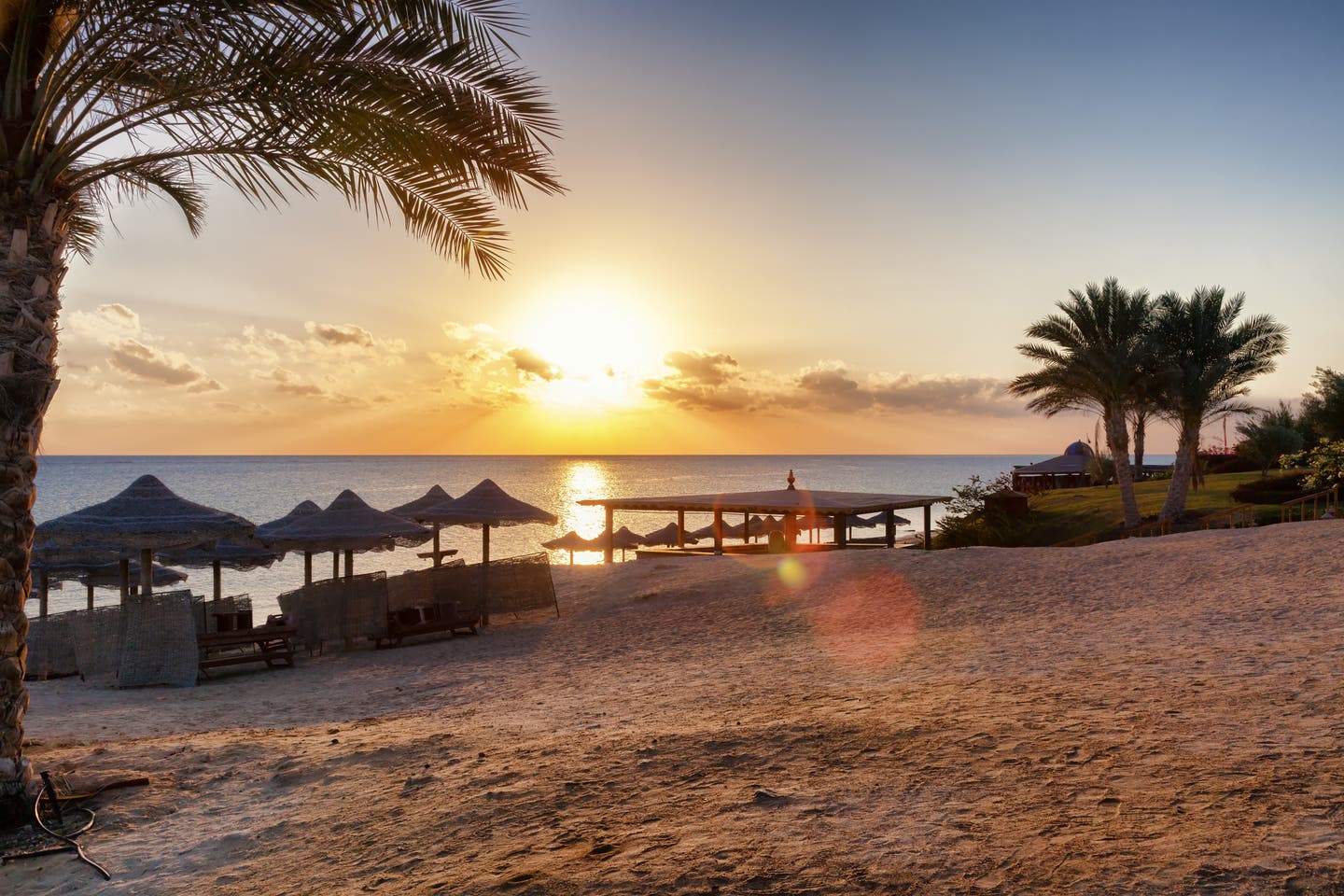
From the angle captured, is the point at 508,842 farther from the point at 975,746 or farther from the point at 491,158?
the point at 491,158

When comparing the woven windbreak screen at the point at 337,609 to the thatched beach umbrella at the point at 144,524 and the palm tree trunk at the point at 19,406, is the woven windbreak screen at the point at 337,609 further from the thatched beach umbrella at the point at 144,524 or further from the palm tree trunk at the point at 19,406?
the palm tree trunk at the point at 19,406

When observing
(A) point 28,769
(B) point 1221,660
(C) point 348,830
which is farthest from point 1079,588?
(A) point 28,769

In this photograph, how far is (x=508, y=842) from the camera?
4074mm

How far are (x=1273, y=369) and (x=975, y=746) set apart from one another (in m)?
29.7

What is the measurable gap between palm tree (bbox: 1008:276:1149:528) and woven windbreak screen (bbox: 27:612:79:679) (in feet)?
83.1

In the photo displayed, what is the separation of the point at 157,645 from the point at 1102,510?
29.2 metres

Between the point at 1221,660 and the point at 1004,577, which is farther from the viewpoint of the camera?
the point at 1004,577

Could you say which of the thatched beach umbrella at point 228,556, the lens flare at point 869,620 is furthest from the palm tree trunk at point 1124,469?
the thatched beach umbrella at point 228,556

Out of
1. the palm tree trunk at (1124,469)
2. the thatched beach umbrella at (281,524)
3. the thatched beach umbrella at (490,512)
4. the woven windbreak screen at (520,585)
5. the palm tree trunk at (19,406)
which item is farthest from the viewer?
the palm tree trunk at (1124,469)

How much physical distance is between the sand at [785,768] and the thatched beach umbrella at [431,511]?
247 inches

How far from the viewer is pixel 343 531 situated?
46.2 ft

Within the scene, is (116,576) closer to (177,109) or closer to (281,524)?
(281,524)

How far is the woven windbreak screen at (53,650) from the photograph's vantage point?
1272 centimetres

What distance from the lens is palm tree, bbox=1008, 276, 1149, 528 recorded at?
25.8m
